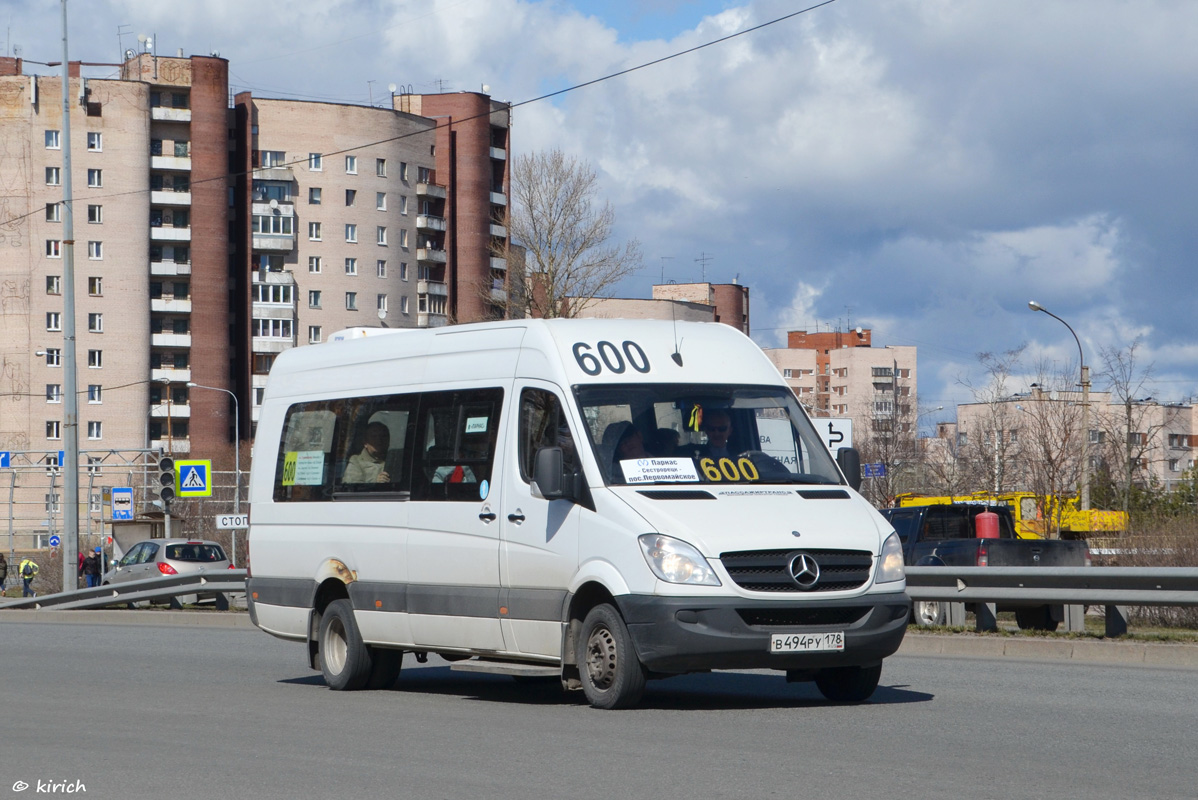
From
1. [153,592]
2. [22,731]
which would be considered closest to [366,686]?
[22,731]

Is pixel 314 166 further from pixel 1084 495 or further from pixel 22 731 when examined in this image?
pixel 22 731

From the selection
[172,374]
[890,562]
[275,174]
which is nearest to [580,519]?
[890,562]

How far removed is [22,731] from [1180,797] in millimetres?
6869

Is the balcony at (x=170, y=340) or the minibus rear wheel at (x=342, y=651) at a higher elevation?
the balcony at (x=170, y=340)

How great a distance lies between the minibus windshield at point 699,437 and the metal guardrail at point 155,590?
48.9 feet

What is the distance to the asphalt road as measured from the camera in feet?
24.0

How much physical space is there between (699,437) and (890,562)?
1.48 m

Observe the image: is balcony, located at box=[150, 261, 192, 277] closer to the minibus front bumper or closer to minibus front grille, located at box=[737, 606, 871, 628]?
the minibus front bumper

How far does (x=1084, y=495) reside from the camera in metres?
47.6

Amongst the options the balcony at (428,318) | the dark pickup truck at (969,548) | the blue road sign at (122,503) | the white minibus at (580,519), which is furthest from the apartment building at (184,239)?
the white minibus at (580,519)

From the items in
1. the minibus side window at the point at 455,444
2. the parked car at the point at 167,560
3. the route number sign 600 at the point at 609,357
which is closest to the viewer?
the route number sign 600 at the point at 609,357

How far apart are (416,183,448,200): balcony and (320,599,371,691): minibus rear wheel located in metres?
97.9

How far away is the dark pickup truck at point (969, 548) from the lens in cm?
2018

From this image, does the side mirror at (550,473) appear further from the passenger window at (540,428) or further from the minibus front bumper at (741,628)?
the minibus front bumper at (741,628)
